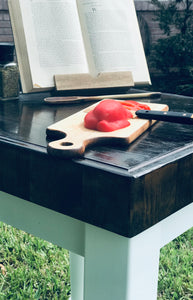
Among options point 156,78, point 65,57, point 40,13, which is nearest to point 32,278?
point 65,57

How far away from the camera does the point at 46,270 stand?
1.58 meters

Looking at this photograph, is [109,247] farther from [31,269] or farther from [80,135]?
[31,269]

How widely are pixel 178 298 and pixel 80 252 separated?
0.95m

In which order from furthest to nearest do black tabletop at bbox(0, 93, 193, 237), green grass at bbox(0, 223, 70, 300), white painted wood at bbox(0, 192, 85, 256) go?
green grass at bbox(0, 223, 70, 300) < white painted wood at bbox(0, 192, 85, 256) < black tabletop at bbox(0, 93, 193, 237)

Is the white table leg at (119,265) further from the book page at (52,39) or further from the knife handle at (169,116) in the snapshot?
the book page at (52,39)

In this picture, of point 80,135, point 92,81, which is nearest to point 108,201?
point 80,135

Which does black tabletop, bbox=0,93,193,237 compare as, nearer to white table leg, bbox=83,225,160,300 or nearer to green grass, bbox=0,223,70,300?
white table leg, bbox=83,225,160,300

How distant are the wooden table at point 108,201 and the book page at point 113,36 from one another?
0.51 metres

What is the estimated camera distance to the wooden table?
22.2 inches

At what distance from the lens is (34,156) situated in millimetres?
647

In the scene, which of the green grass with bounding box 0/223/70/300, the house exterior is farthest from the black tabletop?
the house exterior

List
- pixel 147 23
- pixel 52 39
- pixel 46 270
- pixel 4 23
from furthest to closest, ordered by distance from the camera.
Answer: pixel 147 23
pixel 4 23
pixel 46 270
pixel 52 39

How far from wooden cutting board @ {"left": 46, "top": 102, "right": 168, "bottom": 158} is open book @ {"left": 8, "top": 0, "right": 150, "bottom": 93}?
0.38m

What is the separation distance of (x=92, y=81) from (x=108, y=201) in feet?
2.14
